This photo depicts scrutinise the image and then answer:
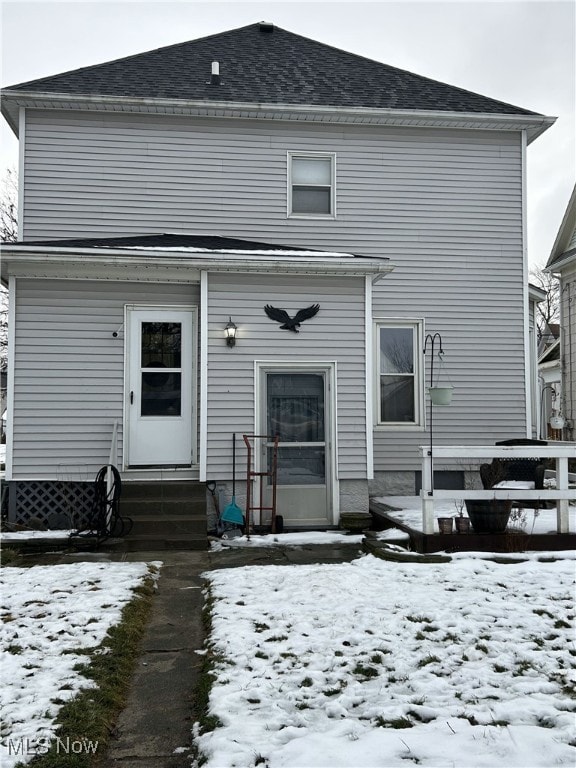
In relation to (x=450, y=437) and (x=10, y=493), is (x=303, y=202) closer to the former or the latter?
(x=450, y=437)

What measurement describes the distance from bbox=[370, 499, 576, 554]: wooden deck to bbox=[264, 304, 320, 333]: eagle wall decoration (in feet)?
10.4

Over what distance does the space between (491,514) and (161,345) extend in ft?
15.5

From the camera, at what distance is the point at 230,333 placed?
877 cm

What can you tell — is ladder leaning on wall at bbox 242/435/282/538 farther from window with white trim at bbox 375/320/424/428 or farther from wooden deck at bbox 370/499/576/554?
window with white trim at bbox 375/320/424/428

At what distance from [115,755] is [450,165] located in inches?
400

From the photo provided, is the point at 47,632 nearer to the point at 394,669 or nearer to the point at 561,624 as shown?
the point at 394,669

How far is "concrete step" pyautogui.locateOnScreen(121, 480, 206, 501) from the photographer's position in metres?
8.42

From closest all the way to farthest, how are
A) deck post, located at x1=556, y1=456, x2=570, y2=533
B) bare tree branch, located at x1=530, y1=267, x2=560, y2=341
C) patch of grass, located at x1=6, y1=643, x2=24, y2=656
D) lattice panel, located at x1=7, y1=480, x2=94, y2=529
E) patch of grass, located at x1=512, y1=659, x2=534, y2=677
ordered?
patch of grass, located at x1=512, y1=659, x2=534, y2=677
patch of grass, located at x1=6, y1=643, x2=24, y2=656
deck post, located at x1=556, y1=456, x2=570, y2=533
lattice panel, located at x1=7, y1=480, x2=94, y2=529
bare tree branch, located at x1=530, y1=267, x2=560, y2=341

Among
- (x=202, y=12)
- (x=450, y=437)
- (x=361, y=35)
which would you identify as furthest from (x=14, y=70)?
(x=450, y=437)

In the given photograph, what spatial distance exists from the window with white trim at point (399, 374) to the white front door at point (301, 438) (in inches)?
74.6

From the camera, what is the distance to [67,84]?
33.7 feet

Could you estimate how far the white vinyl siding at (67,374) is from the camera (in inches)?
336

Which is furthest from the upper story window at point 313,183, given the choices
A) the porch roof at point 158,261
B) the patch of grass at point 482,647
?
the patch of grass at point 482,647

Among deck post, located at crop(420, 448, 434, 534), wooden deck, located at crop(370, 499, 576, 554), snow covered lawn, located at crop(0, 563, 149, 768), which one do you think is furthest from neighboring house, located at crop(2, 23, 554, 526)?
snow covered lawn, located at crop(0, 563, 149, 768)
